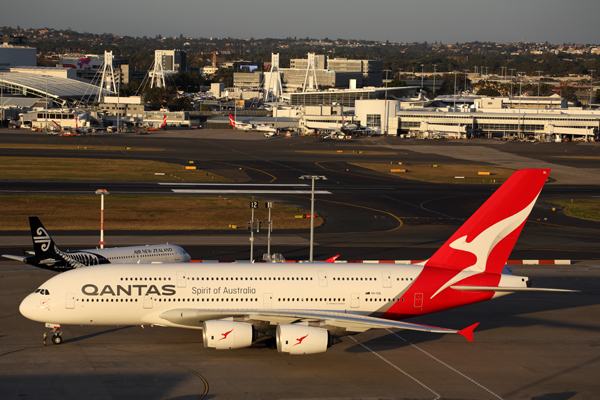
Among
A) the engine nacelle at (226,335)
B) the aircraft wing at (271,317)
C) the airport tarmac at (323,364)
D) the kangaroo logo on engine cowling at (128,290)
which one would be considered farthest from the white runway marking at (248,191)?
the engine nacelle at (226,335)

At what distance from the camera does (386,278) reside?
1242 inches

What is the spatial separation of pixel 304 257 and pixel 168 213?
74.2 ft

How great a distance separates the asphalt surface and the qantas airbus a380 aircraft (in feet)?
5.37

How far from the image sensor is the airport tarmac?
85.9 feet

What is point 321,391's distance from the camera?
26.3m

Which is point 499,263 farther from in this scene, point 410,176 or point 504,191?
point 410,176

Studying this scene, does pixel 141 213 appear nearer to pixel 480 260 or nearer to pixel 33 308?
pixel 33 308

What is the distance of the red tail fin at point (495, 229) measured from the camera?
3166cm

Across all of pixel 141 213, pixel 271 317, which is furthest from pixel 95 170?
pixel 271 317

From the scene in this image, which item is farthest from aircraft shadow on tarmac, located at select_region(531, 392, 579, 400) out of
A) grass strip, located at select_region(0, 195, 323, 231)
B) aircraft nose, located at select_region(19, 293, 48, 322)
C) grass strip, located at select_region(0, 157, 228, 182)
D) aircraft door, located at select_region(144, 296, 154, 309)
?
grass strip, located at select_region(0, 157, 228, 182)

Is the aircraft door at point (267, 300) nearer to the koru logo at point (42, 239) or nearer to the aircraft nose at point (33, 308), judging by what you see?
the aircraft nose at point (33, 308)

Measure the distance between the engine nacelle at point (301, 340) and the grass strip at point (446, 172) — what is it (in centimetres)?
7541

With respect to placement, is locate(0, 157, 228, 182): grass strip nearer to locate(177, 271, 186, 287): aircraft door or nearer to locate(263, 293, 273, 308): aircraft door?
locate(177, 271, 186, 287): aircraft door

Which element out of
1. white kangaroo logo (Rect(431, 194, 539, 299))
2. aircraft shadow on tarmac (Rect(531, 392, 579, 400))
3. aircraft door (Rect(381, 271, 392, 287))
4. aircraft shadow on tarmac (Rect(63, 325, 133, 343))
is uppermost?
white kangaroo logo (Rect(431, 194, 539, 299))
